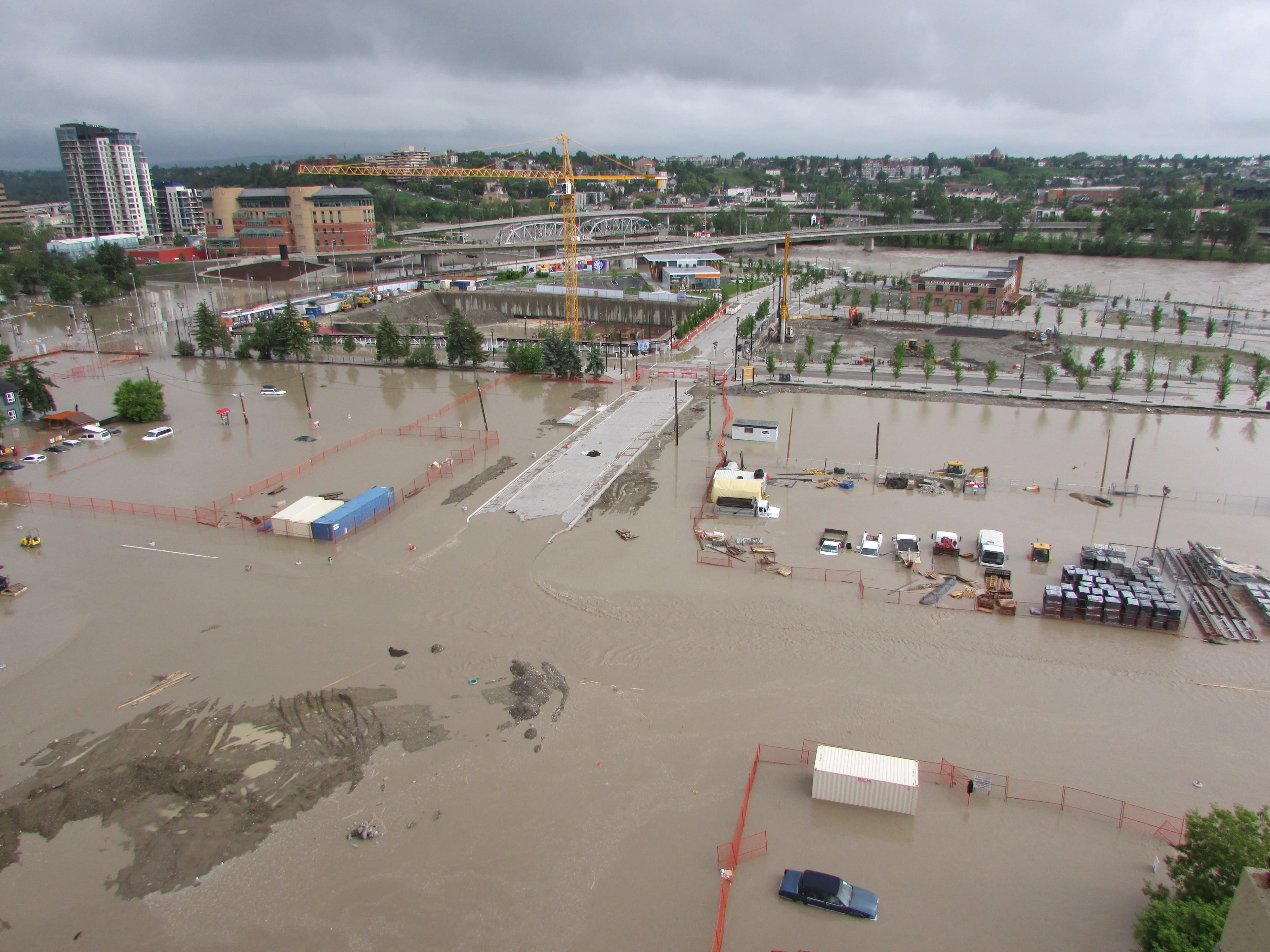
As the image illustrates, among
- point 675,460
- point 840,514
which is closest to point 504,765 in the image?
point 840,514

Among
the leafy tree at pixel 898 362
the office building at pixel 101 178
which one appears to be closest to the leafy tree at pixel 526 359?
the leafy tree at pixel 898 362

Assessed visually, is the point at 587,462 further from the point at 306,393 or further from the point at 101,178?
the point at 101,178

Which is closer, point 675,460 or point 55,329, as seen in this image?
point 675,460

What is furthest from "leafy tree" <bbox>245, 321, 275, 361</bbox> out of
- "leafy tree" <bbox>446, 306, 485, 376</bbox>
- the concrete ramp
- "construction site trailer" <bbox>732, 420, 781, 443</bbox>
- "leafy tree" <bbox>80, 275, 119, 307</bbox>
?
"construction site trailer" <bbox>732, 420, 781, 443</bbox>

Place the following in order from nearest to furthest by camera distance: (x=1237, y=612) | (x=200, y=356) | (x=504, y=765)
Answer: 1. (x=504, y=765)
2. (x=1237, y=612)
3. (x=200, y=356)

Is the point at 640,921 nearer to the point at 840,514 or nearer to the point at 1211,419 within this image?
A: the point at 840,514

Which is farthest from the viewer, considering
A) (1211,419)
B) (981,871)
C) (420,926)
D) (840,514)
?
(1211,419)

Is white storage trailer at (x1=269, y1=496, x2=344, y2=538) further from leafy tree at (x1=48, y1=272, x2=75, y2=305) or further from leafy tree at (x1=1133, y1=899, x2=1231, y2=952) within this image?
leafy tree at (x1=48, y1=272, x2=75, y2=305)

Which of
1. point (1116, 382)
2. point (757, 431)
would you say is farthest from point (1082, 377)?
point (757, 431)
